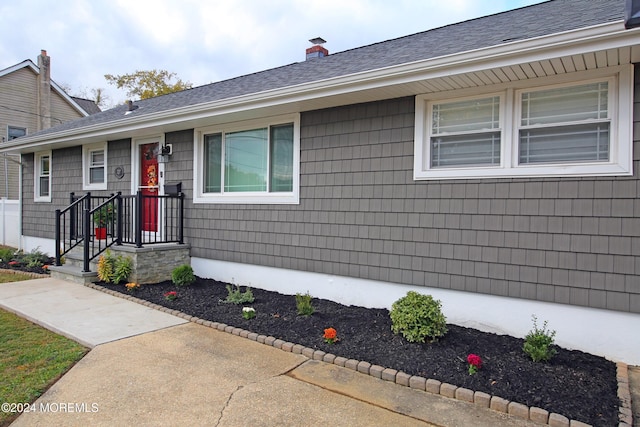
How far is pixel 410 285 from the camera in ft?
15.8

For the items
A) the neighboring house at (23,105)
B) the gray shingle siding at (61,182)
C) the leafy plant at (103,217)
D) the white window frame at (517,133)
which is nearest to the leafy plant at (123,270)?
the leafy plant at (103,217)

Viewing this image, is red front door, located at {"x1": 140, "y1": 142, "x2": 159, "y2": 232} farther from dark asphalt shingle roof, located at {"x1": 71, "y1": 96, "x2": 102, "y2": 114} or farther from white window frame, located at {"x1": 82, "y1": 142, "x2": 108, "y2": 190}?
dark asphalt shingle roof, located at {"x1": 71, "y1": 96, "x2": 102, "y2": 114}

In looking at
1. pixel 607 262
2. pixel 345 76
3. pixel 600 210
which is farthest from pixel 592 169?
pixel 345 76

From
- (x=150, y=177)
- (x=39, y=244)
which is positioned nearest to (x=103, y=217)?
(x=150, y=177)

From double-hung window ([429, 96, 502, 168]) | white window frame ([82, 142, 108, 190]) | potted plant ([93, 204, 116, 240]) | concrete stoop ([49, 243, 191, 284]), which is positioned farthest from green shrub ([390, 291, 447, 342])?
white window frame ([82, 142, 108, 190])

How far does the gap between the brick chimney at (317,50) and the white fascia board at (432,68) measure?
3.58 meters

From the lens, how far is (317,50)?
8789mm

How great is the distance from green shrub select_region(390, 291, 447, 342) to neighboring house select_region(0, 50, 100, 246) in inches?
743

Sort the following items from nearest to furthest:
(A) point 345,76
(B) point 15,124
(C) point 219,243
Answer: (A) point 345,76 → (C) point 219,243 → (B) point 15,124

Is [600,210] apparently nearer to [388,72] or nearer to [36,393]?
[388,72]

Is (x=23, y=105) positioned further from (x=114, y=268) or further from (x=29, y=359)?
(x=29, y=359)

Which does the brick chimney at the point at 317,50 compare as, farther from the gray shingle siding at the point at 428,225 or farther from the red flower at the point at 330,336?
the red flower at the point at 330,336

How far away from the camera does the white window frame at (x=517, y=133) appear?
3.64m

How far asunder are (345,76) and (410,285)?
8.44 feet
